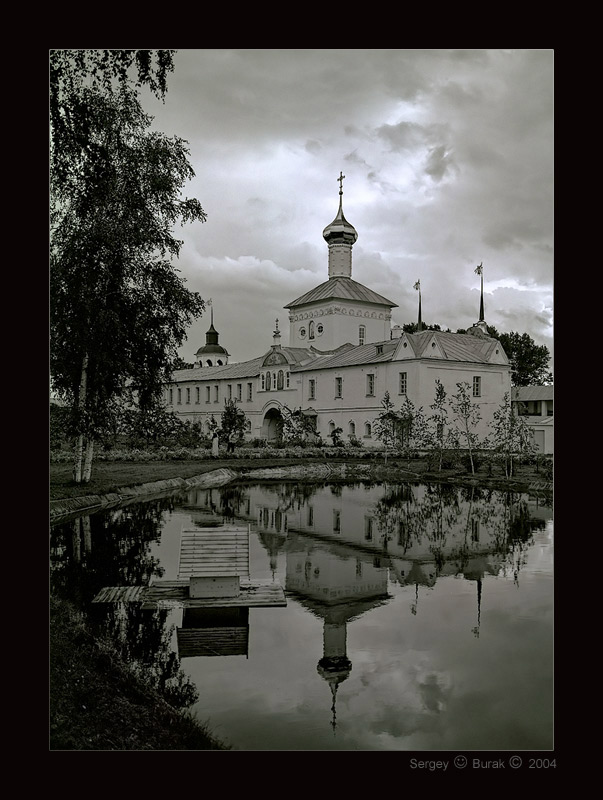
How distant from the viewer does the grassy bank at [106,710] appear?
5250 mm

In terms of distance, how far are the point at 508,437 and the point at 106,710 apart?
37.3 ft

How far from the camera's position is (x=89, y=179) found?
7895 millimetres

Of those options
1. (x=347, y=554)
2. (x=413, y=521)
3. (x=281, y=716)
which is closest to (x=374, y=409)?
(x=413, y=521)

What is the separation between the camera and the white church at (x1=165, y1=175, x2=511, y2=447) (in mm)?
12117

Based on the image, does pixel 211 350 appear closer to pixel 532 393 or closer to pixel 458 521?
pixel 532 393

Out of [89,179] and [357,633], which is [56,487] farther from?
[357,633]

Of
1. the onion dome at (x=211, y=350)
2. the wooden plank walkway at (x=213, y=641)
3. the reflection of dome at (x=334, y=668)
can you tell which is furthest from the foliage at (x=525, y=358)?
the wooden plank walkway at (x=213, y=641)

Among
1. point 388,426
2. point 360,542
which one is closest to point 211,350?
point 360,542

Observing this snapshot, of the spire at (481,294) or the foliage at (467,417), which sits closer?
the spire at (481,294)

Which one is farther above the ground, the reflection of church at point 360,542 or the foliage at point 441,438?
the foliage at point 441,438

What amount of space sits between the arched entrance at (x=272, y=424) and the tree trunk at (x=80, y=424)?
21098mm

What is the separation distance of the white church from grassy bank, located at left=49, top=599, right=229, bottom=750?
4195 mm

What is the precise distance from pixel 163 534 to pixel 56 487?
5.83ft

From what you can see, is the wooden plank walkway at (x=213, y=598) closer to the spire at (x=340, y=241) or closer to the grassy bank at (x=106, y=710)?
the grassy bank at (x=106, y=710)
